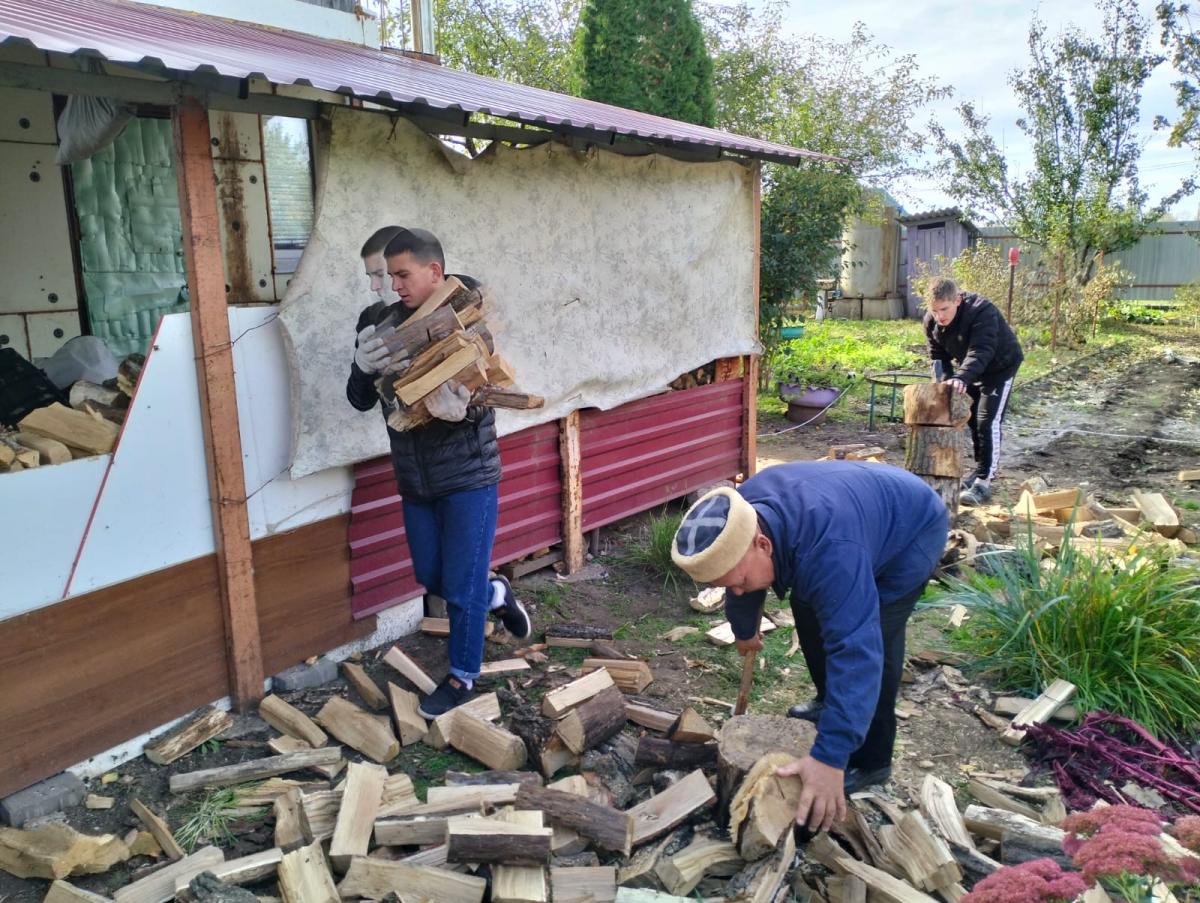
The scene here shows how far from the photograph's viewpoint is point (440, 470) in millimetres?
3791

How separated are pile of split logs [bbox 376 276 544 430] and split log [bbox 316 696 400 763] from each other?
1.25 metres

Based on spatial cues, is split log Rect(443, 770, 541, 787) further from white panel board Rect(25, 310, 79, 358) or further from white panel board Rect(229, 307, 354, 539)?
white panel board Rect(25, 310, 79, 358)

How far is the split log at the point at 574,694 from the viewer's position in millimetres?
3754

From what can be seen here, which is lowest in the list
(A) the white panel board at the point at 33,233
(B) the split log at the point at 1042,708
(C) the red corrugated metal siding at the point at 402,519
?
(B) the split log at the point at 1042,708

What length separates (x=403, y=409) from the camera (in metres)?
3.62

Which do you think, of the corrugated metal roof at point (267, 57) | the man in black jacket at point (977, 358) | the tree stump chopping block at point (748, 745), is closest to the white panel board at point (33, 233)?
the corrugated metal roof at point (267, 57)

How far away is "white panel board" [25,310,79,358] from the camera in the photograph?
4.92 meters

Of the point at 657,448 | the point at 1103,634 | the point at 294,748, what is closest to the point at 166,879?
the point at 294,748

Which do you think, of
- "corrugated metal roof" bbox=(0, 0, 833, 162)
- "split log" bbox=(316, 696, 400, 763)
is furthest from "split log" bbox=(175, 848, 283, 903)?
"corrugated metal roof" bbox=(0, 0, 833, 162)

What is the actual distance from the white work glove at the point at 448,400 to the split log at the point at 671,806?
162 cm

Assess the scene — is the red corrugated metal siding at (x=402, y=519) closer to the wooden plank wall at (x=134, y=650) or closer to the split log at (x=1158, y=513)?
the wooden plank wall at (x=134, y=650)

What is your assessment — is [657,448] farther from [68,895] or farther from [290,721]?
[68,895]

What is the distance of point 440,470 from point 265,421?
855 millimetres

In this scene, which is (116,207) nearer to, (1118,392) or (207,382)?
(207,382)
